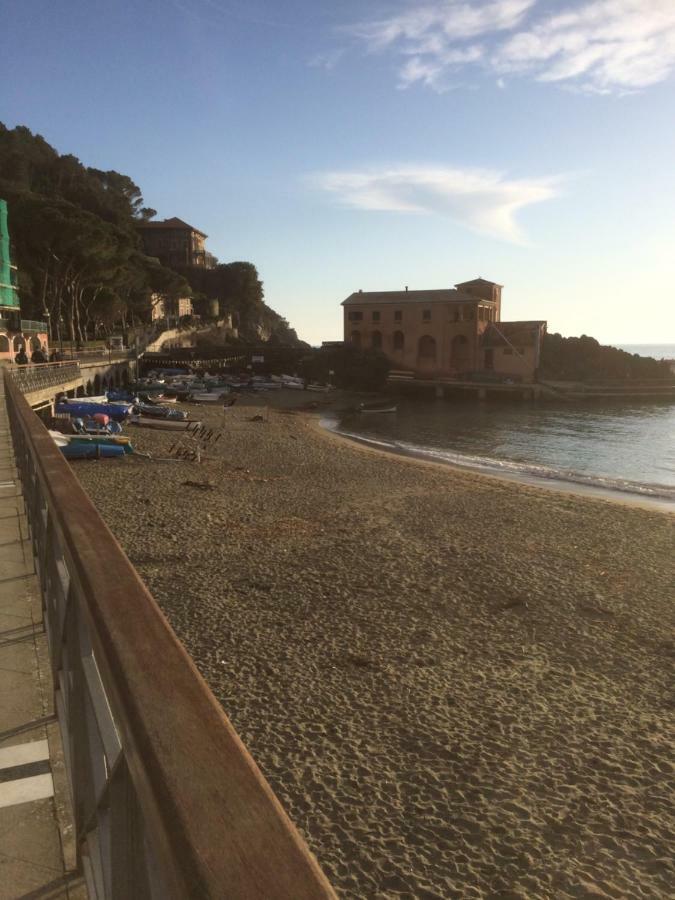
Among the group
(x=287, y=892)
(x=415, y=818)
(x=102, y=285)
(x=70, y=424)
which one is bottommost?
(x=415, y=818)

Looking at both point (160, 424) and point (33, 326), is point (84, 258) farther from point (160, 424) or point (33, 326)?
point (160, 424)

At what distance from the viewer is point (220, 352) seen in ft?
299

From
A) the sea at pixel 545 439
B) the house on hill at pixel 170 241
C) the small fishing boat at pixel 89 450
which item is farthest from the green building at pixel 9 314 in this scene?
the house on hill at pixel 170 241

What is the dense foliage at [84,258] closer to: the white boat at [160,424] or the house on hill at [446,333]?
the white boat at [160,424]

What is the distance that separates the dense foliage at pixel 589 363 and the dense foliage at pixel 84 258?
5209 cm

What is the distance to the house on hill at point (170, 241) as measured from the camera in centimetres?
11231

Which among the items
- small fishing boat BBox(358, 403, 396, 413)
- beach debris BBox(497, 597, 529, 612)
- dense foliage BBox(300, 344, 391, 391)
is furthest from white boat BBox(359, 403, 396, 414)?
beach debris BBox(497, 597, 529, 612)

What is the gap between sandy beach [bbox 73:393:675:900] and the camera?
664 centimetres

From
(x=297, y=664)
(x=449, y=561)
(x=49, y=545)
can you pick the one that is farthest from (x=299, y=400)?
(x=49, y=545)

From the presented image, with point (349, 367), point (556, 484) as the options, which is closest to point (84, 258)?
point (349, 367)

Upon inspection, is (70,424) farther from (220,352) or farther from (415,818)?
(220,352)

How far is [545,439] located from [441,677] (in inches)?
1566

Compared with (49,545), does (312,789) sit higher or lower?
lower

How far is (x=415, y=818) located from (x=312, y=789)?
117 centimetres
